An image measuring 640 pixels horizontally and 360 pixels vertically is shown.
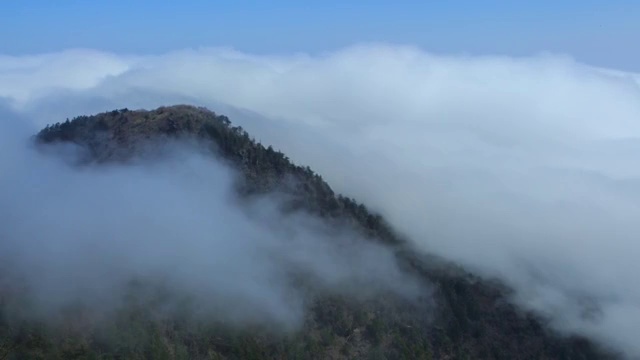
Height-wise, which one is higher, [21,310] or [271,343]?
[271,343]

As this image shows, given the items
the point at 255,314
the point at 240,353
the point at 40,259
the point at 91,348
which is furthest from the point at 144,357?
the point at 40,259

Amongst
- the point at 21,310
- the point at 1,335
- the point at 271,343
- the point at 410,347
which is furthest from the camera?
the point at 410,347

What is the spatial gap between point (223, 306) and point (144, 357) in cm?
3218

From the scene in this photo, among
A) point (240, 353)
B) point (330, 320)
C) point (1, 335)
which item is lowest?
point (1, 335)

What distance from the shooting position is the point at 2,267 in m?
190

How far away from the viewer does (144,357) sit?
164m

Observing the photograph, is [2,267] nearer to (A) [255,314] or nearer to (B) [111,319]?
(B) [111,319]

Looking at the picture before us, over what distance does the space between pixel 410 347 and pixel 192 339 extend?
190ft

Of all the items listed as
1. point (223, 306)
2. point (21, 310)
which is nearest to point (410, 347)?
point (223, 306)

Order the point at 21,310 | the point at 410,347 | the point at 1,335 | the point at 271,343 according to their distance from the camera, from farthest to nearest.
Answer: the point at 410,347
the point at 271,343
the point at 21,310
the point at 1,335

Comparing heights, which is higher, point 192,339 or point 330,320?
point 330,320

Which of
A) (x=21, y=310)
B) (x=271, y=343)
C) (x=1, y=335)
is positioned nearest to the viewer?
(x=1, y=335)

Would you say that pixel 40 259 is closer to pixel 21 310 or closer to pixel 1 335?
pixel 21 310

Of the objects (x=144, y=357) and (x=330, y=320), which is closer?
(x=144, y=357)
